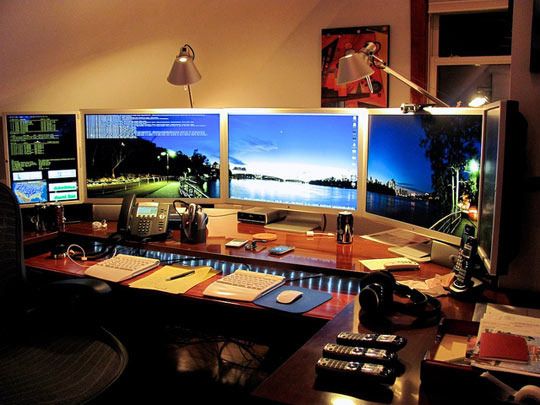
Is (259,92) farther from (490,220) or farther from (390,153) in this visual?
(490,220)

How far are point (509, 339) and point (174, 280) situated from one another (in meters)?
1.20

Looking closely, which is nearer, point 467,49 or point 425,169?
point 425,169

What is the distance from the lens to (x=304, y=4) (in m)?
3.56

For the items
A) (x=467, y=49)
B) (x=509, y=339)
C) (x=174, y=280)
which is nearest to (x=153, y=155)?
(x=174, y=280)

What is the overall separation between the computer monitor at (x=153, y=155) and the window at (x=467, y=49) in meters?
1.65

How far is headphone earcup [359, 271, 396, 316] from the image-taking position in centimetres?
156

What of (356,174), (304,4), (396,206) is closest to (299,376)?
(396,206)

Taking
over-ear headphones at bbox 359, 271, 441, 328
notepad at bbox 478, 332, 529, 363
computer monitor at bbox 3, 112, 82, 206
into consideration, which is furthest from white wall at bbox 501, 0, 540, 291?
computer monitor at bbox 3, 112, 82, 206

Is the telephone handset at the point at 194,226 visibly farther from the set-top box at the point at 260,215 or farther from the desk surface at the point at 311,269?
the set-top box at the point at 260,215

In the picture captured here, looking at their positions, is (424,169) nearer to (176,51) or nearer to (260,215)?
(260,215)

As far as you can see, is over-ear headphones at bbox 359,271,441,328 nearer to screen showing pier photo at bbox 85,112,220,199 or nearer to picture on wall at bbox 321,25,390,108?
screen showing pier photo at bbox 85,112,220,199

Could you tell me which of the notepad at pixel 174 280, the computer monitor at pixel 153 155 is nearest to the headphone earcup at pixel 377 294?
the notepad at pixel 174 280

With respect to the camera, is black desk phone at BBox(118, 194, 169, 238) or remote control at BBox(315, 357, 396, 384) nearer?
remote control at BBox(315, 357, 396, 384)

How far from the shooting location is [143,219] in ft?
8.28
